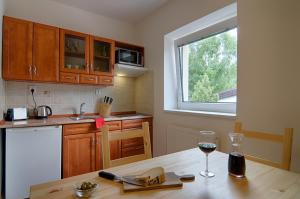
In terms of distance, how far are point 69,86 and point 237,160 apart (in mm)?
2532

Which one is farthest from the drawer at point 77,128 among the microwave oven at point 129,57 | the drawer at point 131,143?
the microwave oven at point 129,57

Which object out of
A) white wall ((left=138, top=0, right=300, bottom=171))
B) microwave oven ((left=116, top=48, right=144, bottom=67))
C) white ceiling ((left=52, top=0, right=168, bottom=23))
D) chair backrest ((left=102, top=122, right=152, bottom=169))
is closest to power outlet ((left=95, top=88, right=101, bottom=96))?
microwave oven ((left=116, top=48, right=144, bottom=67))

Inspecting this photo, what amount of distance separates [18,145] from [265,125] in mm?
2369

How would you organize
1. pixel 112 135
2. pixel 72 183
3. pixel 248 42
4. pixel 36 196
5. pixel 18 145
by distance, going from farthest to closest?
pixel 18 145 → pixel 248 42 → pixel 112 135 → pixel 72 183 → pixel 36 196

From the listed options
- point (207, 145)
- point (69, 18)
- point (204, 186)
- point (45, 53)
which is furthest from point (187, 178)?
point (69, 18)

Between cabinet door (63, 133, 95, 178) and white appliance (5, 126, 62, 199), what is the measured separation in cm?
9

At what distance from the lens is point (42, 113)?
2385 millimetres

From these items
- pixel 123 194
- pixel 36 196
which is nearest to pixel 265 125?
pixel 123 194

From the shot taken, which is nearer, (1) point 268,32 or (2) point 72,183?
(2) point 72,183

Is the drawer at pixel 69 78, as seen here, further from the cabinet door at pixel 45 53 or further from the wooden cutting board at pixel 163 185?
the wooden cutting board at pixel 163 185

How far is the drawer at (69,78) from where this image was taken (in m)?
2.38

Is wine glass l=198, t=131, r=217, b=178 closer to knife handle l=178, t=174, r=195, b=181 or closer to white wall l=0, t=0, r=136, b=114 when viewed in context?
knife handle l=178, t=174, r=195, b=181

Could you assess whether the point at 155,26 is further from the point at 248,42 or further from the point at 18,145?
the point at 18,145

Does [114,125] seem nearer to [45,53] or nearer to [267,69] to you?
[45,53]
